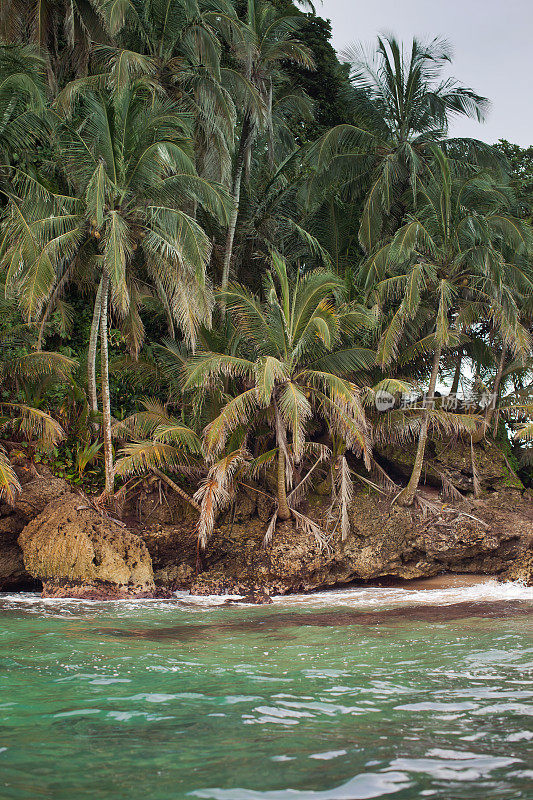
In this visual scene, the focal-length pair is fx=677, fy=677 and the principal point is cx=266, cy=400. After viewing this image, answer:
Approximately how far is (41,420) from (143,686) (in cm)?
854

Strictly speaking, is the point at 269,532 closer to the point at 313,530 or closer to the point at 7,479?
the point at 313,530

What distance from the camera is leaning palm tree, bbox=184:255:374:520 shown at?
13.9 m

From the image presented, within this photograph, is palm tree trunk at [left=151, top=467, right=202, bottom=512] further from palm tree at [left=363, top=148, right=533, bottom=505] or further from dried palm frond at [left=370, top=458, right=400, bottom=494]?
palm tree at [left=363, top=148, right=533, bottom=505]

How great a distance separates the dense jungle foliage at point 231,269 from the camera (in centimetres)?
1431

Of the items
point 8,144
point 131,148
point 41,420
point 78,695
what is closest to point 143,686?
point 78,695

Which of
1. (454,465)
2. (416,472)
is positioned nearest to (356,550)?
(416,472)

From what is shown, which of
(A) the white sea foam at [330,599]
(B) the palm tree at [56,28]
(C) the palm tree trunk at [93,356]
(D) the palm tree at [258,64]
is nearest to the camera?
(A) the white sea foam at [330,599]

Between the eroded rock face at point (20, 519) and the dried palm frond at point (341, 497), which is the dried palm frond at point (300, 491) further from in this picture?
the eroded rock face at point (20, 519)

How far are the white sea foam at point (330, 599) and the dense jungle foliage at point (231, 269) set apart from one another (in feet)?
4.98

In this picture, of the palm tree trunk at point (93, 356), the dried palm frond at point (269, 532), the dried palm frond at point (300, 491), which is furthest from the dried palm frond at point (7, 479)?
the dried palm frond at point (300, 491)

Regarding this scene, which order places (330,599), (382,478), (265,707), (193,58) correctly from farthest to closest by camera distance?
(193,58), (382,478), (330,599), (265,707)

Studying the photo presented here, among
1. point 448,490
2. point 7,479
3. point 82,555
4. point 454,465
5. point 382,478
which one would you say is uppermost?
point 7,479

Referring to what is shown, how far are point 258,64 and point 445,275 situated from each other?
29.2ft

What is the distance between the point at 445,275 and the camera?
1666 cm
